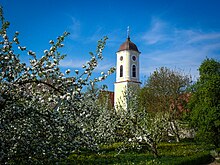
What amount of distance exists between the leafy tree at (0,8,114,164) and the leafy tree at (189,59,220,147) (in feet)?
51.1

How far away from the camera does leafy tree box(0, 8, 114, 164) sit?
5.14 metres

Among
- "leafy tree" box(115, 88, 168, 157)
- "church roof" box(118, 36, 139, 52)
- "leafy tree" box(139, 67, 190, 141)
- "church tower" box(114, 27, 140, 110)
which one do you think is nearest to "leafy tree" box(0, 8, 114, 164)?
"leafy tree" box(115, 88, 168, 157)

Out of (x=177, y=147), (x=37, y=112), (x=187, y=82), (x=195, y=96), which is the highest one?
(x=187, y=82)

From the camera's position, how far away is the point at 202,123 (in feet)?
64.6

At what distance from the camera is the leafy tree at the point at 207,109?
63.9 ft

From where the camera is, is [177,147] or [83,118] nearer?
[83,118]

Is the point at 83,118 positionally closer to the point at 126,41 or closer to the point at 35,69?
the point at 35,69

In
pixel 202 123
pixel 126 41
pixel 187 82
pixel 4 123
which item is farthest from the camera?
pixel 126 41

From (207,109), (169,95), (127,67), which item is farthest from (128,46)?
(207,109)

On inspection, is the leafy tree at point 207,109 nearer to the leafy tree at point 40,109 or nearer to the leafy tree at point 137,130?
the leafy tree at point 137,130

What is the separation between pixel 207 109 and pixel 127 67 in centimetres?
2673

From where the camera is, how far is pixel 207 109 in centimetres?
1978

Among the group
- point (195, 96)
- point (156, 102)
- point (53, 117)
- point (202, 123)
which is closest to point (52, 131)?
point (53, 117)

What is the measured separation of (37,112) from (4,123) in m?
0.60
